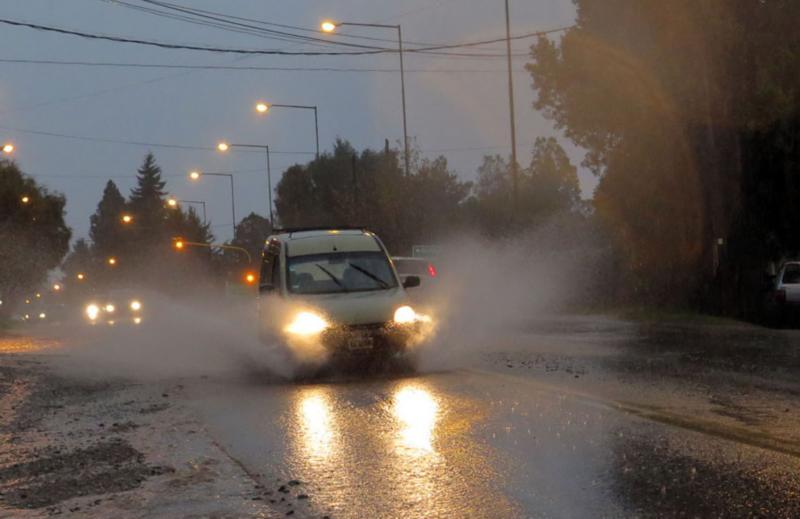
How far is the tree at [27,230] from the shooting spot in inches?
2603

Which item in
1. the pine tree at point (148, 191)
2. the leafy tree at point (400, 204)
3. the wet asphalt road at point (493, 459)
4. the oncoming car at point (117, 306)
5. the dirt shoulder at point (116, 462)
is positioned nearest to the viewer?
the wet asphalt road at point (493, 459)

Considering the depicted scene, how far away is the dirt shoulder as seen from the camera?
24.4 ft

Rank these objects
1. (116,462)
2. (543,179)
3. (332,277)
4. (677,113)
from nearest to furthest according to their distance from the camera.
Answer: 1. (116,462)
2. (332,277)
3. (677,113)
4. (543,179)

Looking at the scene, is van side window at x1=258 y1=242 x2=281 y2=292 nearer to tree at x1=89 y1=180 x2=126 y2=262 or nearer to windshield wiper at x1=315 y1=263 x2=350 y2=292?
windshield wiper at x1=315 y1=263 x2=350 y2=292

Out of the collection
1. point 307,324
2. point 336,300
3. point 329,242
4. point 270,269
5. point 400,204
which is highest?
point 400,204

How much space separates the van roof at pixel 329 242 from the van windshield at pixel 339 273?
0.11m

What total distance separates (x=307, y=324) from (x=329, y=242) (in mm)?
2325

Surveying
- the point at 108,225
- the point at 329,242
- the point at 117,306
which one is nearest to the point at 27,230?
the point at 117,306

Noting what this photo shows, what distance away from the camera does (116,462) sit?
30.1 feet

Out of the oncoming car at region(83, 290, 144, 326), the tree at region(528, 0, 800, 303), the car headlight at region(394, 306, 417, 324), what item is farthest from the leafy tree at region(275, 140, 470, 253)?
the car headlight at region(394, 306, 417, 324)

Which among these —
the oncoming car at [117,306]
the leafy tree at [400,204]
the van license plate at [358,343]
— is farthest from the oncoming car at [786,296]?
the oncoming car at [117,306]

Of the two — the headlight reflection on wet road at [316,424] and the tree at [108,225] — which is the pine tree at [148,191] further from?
the headlight reflection on wet road at [316,424]

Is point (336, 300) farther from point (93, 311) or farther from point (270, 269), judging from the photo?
point (93, 311)

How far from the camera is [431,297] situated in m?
28.9
